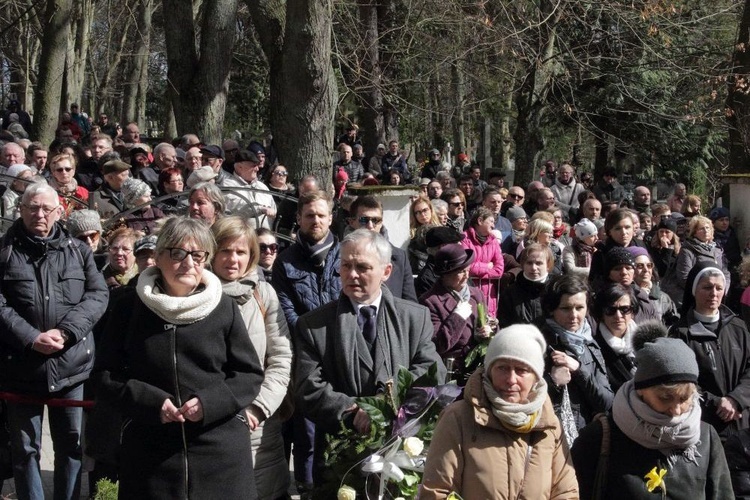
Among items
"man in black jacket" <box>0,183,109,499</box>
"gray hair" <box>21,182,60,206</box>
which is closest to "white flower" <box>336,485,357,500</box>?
"man in black jacket" <box>0,183,109,499</box>

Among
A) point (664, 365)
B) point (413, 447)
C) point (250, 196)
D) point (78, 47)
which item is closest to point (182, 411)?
point (413, 447)

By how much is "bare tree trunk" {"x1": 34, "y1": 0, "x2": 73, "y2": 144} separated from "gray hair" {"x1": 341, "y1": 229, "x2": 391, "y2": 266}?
13.0 m

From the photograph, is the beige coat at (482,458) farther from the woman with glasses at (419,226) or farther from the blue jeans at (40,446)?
the woman with glasses at (419,226)

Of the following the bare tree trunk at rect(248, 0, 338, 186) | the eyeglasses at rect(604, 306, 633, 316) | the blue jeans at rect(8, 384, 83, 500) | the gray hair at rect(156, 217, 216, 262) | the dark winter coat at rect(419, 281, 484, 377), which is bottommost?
the blue jeans at rect(8, 384, 83, 500)

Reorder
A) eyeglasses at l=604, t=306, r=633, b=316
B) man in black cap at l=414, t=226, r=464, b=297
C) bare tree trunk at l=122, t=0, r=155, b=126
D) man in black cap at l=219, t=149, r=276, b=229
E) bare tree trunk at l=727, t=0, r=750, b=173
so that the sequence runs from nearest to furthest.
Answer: eyeglasses at l=604, t=306, r=633, b=316, man in black cap at l=414, t=226, r=464, b=297, man in black cap at l=219, t=149, r=276, b=229, bare tree trunk at l=727, t=0, r=750, b=173, bare tree trunk at l=122, t=0, r=155, b=126

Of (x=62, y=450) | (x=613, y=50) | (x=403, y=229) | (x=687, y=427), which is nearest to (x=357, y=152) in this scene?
Result: (x=613, y=50)

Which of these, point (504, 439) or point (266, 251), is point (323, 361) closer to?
point (504, 439)

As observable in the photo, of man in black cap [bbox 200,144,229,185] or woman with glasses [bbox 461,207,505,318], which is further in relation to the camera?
man in black cap [bbox 200,144,229,185]

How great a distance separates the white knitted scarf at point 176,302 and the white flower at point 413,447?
1005 mm

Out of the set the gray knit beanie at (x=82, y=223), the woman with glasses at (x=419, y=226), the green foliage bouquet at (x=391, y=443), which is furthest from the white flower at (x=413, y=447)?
the woman with glasses at (x=419, y=226)

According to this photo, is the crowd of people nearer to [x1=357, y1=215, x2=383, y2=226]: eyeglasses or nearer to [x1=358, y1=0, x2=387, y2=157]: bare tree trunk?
[x1=357, y1=215, x2=383, y2=226]: eyeglasses

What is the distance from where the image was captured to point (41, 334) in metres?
5.57

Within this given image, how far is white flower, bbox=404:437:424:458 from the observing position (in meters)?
4.21

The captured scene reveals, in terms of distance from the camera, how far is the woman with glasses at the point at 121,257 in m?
6.61
